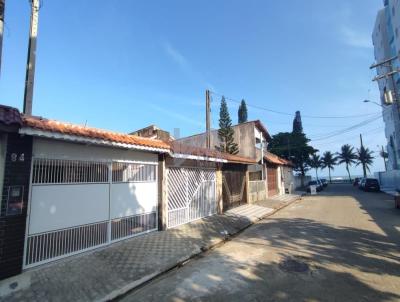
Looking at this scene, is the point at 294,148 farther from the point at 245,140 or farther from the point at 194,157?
the point at 194,157

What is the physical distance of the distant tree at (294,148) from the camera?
4081cm

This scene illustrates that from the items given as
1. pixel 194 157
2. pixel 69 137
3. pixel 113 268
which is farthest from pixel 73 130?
pixel 194 157

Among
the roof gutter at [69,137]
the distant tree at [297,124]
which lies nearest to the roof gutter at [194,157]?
the roof gutter at [69,137]

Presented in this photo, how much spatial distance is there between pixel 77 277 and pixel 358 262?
661 centimetres

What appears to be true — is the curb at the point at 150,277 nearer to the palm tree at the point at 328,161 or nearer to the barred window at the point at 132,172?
the barred window at the point at 132,172

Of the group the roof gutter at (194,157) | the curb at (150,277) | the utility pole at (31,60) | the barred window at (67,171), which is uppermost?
the utility pole at (31,60)

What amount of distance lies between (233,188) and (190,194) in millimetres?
4555

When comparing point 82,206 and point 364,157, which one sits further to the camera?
point 364,157

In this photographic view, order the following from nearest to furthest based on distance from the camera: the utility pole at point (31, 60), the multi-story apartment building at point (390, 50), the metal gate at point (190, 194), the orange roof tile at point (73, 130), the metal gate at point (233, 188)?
the orange roof tile at point (73, 130) < the utility pole at point (31, 60) < the metal gate at point (190, 194) < the metal gate at point (233, 188) < the multi-story apartment building at point (390, 50)

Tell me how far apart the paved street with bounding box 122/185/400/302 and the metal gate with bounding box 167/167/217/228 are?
258 cm

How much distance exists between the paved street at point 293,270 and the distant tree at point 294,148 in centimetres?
3282

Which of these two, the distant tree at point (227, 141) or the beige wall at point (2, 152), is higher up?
the distant tree at point (227, 141)

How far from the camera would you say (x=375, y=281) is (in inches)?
199

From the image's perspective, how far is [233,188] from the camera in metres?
15.0
